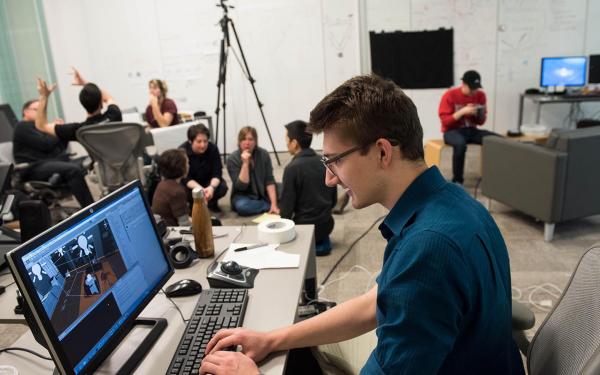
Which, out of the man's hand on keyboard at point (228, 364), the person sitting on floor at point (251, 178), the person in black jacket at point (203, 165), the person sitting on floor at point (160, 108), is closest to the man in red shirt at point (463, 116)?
the person sitting on floor at point (251, 178)

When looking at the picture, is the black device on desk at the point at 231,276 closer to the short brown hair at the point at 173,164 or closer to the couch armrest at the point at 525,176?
the short brown hair at the point at 173,164

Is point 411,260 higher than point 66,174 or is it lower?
higher

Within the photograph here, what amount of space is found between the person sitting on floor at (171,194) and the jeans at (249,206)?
0.76 meters

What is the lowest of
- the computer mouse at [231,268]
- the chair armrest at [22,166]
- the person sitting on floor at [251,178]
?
the person sitting on floor at [251,178]

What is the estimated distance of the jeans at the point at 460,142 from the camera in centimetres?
461

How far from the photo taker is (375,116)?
100 centimetres

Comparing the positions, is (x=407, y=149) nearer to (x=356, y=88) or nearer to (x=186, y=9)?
(x=356, y=88)

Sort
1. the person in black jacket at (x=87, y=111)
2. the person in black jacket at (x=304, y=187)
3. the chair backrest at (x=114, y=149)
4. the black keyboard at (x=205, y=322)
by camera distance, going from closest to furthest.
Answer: the black keyboard at (x=205, y=322) → the person in black jacket at (x=304, y=187) → the chair backrest at (x=114, y=149) → the person in black jacket at (x=87, y=111)

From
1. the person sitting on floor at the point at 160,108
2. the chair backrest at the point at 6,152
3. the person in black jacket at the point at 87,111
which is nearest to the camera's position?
the person in black jacket at the point at 87,111

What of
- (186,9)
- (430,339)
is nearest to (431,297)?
(430,339)

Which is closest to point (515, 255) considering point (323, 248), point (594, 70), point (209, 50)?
point (323, 248)

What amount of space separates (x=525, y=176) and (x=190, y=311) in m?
2.87

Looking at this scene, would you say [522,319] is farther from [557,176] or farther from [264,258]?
[557,176]

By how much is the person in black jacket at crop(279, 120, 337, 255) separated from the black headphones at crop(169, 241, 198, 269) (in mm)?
1451
